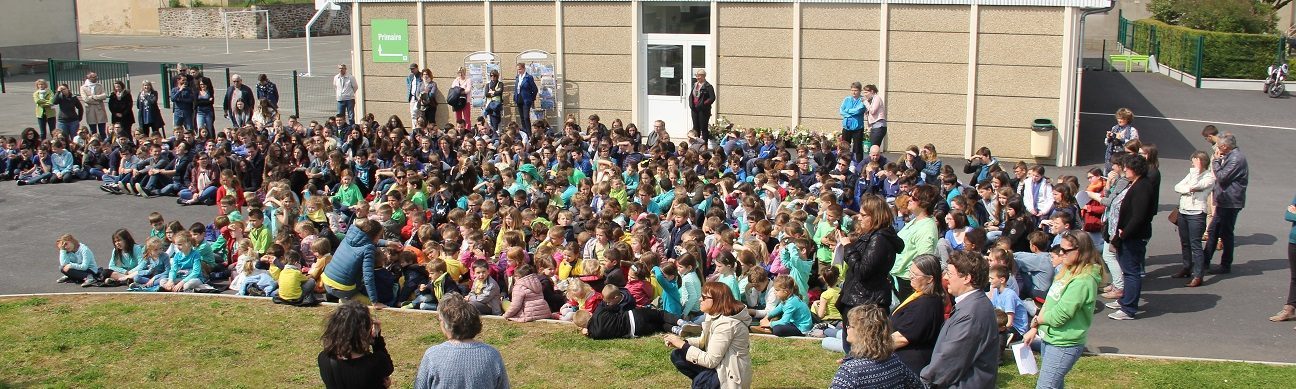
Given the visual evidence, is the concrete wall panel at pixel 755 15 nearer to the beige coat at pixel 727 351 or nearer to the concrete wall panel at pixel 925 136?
the concrete wall panel at pixel 925 136

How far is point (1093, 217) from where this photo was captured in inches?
473

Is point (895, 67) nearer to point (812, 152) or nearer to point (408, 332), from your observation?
point (812, 152)

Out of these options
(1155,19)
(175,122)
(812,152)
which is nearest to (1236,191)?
(812,152)

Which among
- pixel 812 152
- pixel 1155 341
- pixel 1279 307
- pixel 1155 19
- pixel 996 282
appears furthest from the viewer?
pixel 1155 19

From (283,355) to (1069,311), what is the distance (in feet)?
20.4

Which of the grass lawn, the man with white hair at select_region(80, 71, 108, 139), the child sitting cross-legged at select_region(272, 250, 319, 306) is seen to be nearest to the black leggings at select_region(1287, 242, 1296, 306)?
the grass lawn

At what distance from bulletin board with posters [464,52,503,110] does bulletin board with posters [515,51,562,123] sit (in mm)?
509

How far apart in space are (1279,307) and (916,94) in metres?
8.39

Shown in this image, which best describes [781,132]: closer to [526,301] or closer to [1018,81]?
[1018,81]

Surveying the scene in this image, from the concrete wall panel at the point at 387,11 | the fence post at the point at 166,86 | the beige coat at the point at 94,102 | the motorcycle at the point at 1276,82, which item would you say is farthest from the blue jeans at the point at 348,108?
the motorcycle at the point at 1276,82

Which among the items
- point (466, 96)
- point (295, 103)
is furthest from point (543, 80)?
point (295, 103)

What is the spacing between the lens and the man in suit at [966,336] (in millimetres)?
6383

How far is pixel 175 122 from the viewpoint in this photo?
2127 cm

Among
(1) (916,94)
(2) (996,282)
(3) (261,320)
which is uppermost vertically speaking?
(1) (916,94)
